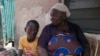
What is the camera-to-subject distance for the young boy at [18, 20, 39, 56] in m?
3.04

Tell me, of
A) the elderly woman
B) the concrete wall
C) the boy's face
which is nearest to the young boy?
the boy's face

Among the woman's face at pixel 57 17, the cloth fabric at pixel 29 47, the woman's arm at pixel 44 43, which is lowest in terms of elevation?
the cloth fabric at pixel 29 47

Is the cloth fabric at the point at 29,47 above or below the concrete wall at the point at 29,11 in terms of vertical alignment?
below

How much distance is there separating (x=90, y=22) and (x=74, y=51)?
0.67 m

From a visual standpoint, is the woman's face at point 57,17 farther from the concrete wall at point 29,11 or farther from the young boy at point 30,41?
the concrete wall at point 29,11

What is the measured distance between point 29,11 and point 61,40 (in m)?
1.66

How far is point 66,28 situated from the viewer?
275cm

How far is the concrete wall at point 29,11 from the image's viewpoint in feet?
A: 12.6

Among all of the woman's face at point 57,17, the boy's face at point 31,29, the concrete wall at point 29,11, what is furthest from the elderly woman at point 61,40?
the concrete wall at point 29,11

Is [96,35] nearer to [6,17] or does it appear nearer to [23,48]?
[23,48]

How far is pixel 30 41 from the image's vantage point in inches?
125

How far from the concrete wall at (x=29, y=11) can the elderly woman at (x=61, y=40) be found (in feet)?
3.12

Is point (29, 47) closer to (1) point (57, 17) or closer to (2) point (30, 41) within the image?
(2) point (30, 41)

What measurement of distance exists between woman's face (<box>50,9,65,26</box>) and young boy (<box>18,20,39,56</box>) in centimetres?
45
